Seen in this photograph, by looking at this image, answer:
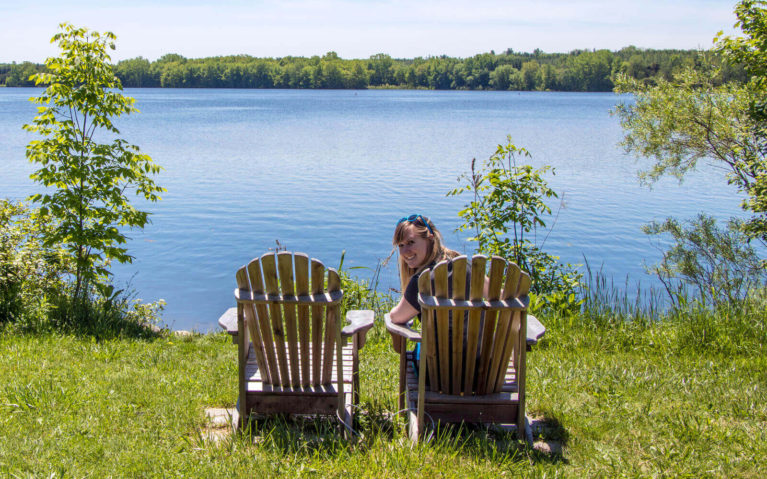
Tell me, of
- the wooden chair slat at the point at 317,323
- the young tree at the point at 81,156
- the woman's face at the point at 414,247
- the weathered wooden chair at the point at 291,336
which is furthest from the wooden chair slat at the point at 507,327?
the young tree at the point at 81,156

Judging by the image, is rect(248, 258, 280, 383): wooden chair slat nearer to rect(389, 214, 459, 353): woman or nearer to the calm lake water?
rect(389, 214, 459, 353): woman

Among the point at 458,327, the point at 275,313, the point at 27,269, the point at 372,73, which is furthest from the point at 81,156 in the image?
the point at 372,73

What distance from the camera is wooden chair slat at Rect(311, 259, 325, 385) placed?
3477 millimetres

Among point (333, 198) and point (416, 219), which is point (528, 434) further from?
point (333, 198)

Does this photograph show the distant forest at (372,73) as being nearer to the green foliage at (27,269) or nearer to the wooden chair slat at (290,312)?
the green foliage at (27,269)

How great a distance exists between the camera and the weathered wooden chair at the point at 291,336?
3.51m

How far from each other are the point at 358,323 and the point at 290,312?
57 cm

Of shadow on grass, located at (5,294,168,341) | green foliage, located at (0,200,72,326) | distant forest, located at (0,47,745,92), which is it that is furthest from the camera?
distant forest, located at (0,47,745,92)

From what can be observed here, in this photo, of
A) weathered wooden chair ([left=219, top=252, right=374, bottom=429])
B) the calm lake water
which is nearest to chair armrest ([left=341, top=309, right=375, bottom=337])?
weathered wooden chair ([left=219, top=252, right=374, bottom=429])

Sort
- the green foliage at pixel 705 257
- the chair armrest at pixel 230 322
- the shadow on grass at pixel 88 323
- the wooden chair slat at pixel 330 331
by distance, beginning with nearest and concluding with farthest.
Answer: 1. the wooden chair slat at pixel 330 331
2. the chair armrest at pixel 230 322
3. the shadow on grass at pixel 88 323
4. the green foliage at pixel 705 257

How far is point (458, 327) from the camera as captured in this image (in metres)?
3.58

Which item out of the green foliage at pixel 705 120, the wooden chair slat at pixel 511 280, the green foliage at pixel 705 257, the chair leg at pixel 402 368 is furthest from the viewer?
the green foliage at pixel 705 257

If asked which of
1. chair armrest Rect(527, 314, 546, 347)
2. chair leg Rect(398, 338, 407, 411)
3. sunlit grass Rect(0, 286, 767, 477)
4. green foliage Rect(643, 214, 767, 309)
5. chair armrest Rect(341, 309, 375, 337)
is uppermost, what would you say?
chair armrest Rect(527, 314, 546, 347)

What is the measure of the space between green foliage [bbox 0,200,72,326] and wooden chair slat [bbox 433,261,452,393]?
441cm
